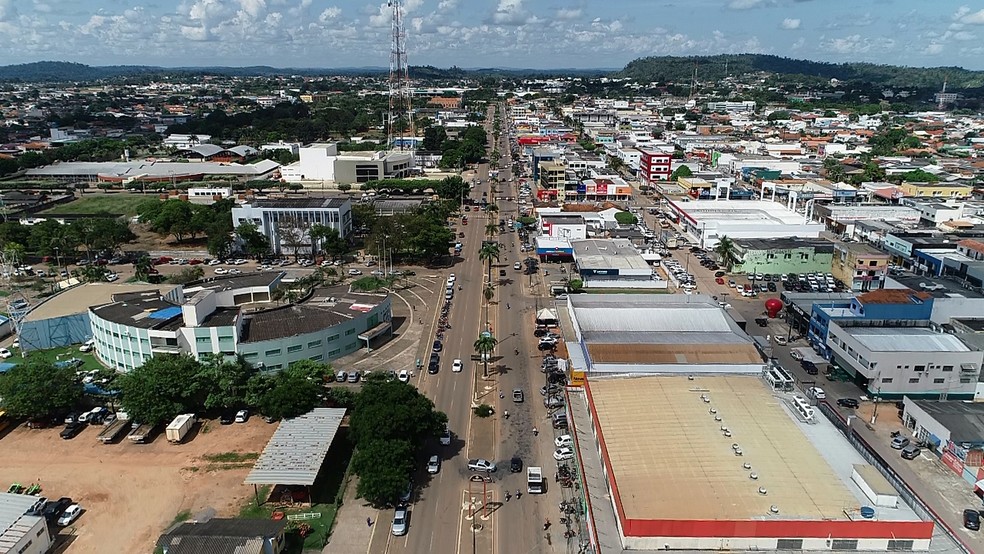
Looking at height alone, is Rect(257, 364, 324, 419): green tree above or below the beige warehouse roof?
below

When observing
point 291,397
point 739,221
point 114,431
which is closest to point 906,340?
point 739,221

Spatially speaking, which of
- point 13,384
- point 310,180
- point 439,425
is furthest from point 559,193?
point 13,384

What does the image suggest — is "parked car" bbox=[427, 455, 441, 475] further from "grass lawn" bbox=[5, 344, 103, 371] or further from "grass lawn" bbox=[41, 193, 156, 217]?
"grass lawn" bbox=[41, 193, 156, 217]

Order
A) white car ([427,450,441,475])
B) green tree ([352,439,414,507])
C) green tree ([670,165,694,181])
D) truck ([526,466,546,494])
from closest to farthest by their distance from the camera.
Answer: green tree ([352,439,414,507]) < truck ([526,466,546,494]) < white car ([427,450,441,475]) < green tree ([670,165,694,181])

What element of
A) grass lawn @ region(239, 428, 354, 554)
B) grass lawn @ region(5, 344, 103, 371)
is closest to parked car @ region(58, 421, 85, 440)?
grass lawn @ region(5, 344, 103, 371)

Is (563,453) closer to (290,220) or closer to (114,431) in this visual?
(114,431)

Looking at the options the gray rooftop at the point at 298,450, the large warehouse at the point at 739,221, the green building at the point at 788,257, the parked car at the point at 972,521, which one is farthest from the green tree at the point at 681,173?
the gray rooftop at the point at 298,450
